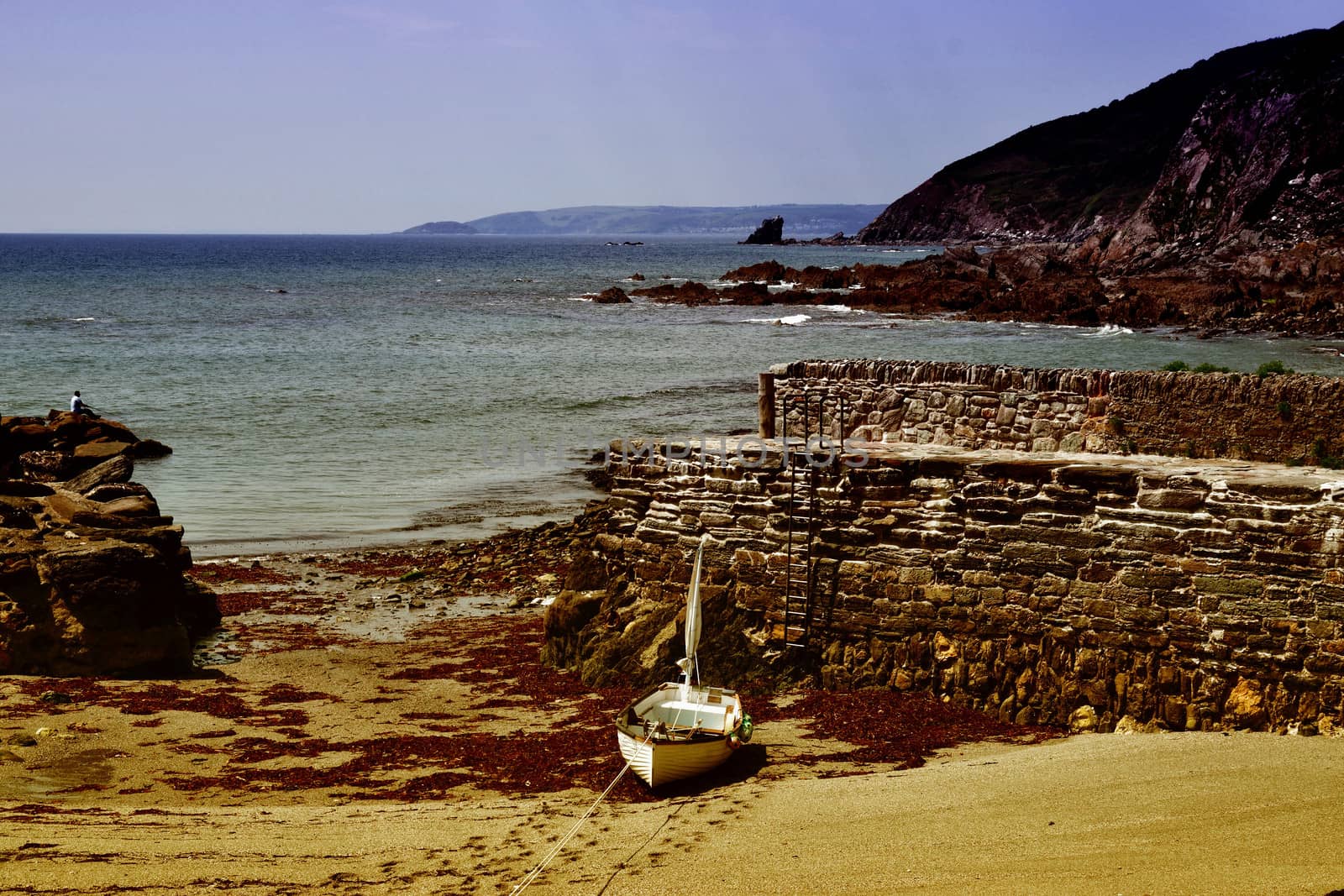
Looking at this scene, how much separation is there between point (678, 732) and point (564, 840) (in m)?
1.57

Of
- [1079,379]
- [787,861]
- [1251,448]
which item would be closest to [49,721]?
[787,861]

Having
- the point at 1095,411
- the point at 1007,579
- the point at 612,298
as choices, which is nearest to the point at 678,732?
the point at 1007,579

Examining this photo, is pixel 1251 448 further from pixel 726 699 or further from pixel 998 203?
pixel 998 203

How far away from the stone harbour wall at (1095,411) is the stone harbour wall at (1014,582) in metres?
0.25

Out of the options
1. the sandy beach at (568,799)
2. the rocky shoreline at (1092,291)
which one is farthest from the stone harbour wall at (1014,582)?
the rocky shoreline at (1092,291)

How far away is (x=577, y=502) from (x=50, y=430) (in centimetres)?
1370

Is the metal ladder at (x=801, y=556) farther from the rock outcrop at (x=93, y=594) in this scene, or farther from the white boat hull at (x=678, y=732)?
the rock outcrop at (x=93, y=594)

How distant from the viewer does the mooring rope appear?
745 centimetres

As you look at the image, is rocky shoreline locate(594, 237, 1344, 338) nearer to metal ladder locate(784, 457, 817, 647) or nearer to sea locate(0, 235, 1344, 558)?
sea locate(0, 235, 1344, 558)

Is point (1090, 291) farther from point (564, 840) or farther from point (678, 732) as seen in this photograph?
point (564, 840)

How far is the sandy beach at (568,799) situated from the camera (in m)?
7.45

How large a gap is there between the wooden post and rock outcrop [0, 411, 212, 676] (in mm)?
6807

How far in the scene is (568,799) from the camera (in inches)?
362

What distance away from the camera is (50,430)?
28.8 metres
